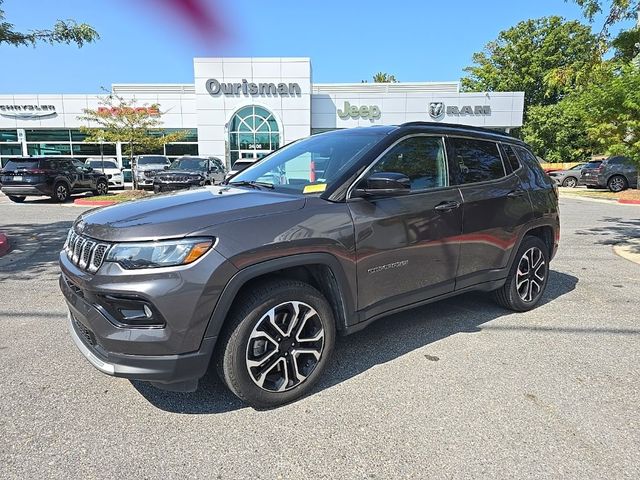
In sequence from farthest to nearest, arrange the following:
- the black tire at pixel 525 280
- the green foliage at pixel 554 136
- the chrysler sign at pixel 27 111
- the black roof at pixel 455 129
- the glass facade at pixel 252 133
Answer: the green foliage at pixel 554 136 < the chrysler sign at pixel 27 111 < the glass facade at pixel 252 133 < the black tire at pixel 525 280 < the black roof at pixel 455 129

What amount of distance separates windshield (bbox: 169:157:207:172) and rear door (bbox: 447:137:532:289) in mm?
14545

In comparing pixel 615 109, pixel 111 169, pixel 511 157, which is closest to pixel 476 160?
pixel 511 157

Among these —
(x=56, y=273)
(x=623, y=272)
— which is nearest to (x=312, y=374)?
(x=56, y=273)

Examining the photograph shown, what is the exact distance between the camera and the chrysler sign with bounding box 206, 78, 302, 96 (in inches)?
1102

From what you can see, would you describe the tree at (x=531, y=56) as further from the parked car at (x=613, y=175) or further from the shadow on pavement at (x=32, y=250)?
the shadow on pavement at (x=32, y=250)

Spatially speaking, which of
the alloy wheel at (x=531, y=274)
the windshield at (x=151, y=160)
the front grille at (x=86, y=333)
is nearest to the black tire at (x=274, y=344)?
the front grille at (x=86, y=333)

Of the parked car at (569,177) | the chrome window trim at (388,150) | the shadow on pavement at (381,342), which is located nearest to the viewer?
the shadow on pavement at (381,342)

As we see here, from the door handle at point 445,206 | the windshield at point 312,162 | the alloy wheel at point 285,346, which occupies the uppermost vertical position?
the windshield at point 312,162

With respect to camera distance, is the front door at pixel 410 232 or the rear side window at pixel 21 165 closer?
the front door at pixel 410 232

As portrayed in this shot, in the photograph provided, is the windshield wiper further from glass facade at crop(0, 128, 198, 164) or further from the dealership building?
glass facade at crop(0, 128, 198, 164)

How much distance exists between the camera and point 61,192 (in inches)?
650

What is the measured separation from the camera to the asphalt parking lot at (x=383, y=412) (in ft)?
7.72

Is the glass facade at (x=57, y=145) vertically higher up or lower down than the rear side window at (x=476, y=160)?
higher up

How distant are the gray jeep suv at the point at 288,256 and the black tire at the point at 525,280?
0.20 metres
